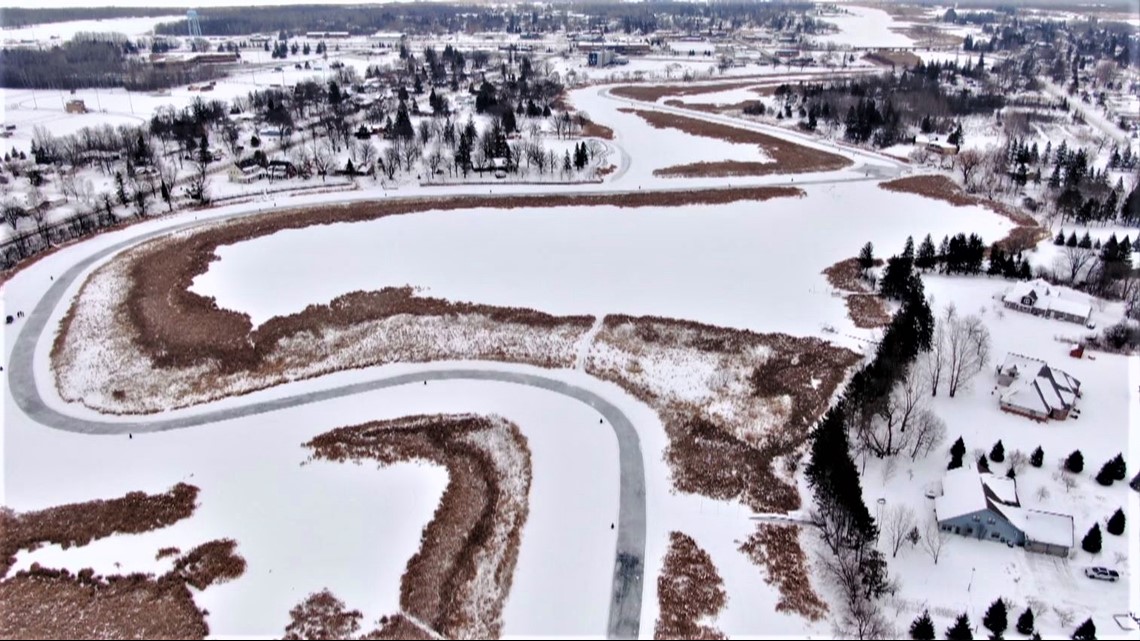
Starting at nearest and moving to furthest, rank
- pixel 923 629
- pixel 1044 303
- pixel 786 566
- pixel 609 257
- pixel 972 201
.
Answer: pixel 923 629
pixel 786 566
pixel 1044 303
pixel 609 257
pixel 972 201

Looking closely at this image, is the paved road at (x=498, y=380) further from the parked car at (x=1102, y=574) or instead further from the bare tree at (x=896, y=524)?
the parked car at (x=1102, y=574)

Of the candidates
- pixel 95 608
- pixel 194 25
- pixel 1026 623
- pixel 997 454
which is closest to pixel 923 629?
pixel 1026 623

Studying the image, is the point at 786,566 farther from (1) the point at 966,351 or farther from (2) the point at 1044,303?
(2) the point at 1044,303

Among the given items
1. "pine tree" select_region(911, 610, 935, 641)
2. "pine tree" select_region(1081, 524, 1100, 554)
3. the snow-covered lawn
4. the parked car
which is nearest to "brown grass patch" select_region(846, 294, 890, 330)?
the snow-covered lawn

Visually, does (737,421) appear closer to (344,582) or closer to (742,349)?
(742,349)

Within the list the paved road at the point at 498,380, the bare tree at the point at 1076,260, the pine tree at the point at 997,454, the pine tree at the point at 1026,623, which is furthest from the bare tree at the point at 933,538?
the bare tree at the point at 1076,260

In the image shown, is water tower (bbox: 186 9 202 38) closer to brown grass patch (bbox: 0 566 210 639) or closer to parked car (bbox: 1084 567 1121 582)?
brown grass patch (bbox: 0 566 210 639)
